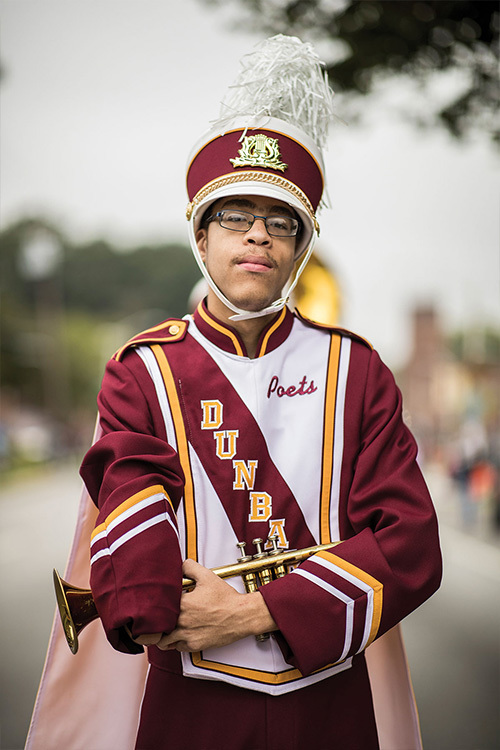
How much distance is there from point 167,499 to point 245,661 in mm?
442

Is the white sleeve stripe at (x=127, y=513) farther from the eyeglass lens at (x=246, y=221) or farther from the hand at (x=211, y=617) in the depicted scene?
the eyeglass lens at (x=246, y=221)

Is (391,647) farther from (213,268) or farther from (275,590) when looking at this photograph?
(213,268)

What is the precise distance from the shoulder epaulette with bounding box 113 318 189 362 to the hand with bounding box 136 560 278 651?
1.88ft

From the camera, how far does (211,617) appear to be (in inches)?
62.0

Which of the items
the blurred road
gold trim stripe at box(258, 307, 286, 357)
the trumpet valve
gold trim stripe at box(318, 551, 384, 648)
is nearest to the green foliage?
the blurred road

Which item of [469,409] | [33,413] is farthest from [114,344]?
[469,409]

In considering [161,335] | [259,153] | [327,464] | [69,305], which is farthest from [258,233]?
[69,305]

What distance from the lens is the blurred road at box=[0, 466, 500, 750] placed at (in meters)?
4.09

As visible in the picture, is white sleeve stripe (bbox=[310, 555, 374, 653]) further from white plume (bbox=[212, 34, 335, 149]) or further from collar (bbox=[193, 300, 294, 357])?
white plume (bbox=[212, 34, 335, 149])

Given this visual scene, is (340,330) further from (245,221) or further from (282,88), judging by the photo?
(282,88)

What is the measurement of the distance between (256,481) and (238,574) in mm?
238

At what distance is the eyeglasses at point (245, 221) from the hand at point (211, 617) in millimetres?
835

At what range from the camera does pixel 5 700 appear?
4.34 m

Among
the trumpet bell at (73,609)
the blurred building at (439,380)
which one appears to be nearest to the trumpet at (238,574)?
the trumpet bell at (73,609)
